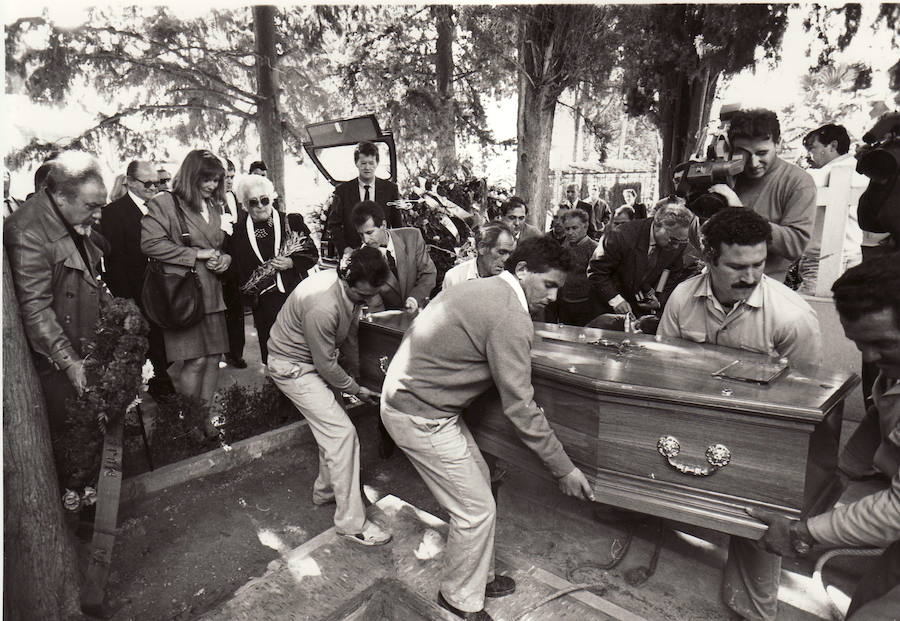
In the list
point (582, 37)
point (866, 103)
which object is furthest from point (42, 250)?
point (866, 103)

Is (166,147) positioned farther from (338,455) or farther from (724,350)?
(724,350)

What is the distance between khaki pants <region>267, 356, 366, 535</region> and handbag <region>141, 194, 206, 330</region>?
797 mm

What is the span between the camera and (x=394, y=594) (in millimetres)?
2385

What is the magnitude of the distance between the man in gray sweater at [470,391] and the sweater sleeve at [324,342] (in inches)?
21.2

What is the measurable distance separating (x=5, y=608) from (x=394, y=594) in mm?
1455

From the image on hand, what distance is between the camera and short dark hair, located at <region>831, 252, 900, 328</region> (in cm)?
167

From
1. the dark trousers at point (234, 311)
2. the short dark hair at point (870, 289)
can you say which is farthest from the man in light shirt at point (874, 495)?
the dark trousers at point (234, 311)

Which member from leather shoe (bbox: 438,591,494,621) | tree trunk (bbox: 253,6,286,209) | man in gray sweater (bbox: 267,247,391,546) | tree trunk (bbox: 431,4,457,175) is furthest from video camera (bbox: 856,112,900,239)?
tree trunk (bbox: 253,6,286,209)

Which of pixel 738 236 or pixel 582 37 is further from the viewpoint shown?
pixel 582 37

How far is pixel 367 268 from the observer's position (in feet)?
9.09

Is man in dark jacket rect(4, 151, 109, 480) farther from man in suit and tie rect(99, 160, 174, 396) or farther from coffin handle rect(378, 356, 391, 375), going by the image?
coffin handle rect(378, 356, 391, 375)

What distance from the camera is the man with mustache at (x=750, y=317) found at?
2.35m

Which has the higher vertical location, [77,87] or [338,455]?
[77,87]

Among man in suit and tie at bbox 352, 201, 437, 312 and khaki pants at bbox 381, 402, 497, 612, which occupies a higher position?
man in suit and tie at bbox 352, 201, 437, 312
